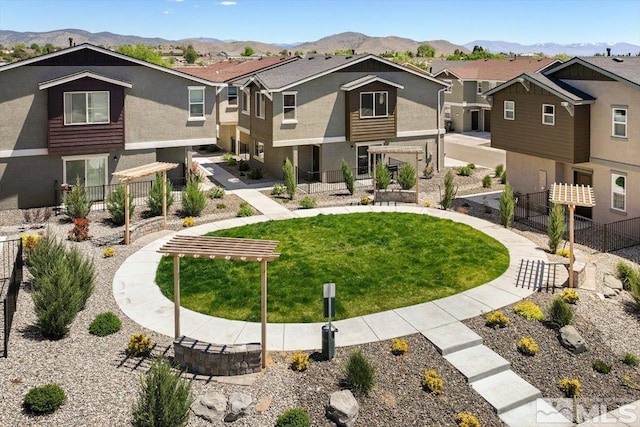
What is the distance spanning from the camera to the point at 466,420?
1084 cm

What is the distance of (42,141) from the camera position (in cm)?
2678

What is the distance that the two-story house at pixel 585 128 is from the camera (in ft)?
75.2

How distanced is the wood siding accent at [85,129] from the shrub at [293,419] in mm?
21277

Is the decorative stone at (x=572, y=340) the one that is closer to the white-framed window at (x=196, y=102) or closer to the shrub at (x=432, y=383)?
the shrub at (x=432, y=383)

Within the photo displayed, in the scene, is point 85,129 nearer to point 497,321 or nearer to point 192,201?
point 192,201

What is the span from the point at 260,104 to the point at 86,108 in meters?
11.1

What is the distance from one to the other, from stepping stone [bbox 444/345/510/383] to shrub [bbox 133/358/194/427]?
20.6ft

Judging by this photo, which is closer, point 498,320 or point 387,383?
point 387,383

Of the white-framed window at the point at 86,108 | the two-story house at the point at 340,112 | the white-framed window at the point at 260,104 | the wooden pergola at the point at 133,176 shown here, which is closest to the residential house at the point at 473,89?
the two-story house at the point at 340,112

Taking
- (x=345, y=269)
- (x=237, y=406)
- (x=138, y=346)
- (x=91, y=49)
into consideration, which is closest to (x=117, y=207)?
(x=91, y=49)

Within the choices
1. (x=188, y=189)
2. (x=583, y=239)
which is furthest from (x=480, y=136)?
(x=188, y=189)

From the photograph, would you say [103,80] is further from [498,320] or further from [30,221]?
[498,320]

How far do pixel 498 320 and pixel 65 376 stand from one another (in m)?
10.7

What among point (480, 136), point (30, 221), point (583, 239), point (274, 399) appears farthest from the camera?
point (480, 136)
